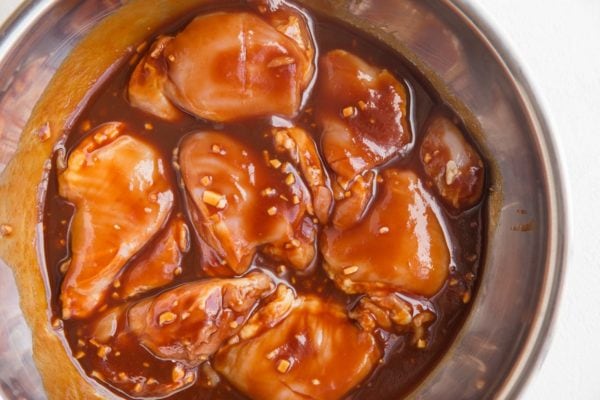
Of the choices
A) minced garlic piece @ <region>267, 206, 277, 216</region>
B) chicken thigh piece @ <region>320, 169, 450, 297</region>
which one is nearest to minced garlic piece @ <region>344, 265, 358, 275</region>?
chicken thigh piece @ <region>320, 169, 450, 297</region>

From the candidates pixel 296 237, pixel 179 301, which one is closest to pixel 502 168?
pixel 296 237

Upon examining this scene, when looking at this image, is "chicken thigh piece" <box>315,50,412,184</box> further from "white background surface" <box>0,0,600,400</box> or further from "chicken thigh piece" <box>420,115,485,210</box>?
"white background surface" <box>0,0,600,400</box>

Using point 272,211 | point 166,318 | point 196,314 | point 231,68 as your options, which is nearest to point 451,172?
point 272,211

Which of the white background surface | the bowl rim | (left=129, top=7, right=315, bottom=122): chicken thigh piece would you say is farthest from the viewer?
the white background surface

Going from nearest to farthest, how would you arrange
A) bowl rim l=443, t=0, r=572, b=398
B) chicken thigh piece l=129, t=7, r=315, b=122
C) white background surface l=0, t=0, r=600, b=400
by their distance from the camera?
bowl rim l=443, t=0, r=572, b=398 < chicken thigh piece l=129, t=7, r=315, b=122 < white background surface l=0, t=0, r=600, b=400

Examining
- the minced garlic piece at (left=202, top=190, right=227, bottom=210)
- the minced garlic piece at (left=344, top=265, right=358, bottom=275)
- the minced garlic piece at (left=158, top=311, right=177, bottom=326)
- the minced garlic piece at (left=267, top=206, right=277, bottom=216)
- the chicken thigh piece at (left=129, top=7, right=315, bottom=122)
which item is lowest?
the minced garlic piece at (left=158, top=311, right=177, bottom=326)

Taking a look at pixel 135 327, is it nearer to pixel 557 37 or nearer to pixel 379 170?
pixel 379 170
